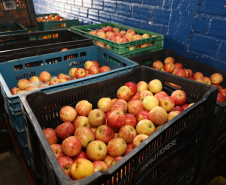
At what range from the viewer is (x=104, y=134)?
1424 millimetres

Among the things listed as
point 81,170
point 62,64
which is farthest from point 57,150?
point 62,64

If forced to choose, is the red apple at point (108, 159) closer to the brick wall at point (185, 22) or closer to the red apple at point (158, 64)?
the red apple at point (158, 64)

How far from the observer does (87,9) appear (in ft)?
14.7

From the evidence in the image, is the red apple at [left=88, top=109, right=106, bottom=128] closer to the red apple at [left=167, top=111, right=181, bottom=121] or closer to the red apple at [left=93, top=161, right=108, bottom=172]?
the red apple at [left=93, top=161, right=108, bottom=172]

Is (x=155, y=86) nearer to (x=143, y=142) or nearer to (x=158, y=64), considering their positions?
(x=158, y=64)

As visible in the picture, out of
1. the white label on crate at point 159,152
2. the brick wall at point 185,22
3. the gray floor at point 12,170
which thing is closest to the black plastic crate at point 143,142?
the white label on crate at point 159,152

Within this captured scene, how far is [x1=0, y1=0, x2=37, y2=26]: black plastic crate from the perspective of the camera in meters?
3.59

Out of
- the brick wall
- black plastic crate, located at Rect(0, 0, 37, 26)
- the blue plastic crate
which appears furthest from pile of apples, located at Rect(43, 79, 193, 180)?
black plastic crate, located at Rect(0, 0, 37, 26)

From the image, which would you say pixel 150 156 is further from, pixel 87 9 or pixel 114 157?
pixel 87 9

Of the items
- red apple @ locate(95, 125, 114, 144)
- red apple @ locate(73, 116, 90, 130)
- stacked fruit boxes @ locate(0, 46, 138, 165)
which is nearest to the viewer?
red apple @ locate(95, 125, 114, 144)

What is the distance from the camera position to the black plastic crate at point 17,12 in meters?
3.59

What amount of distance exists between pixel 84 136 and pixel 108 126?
0.21 meters

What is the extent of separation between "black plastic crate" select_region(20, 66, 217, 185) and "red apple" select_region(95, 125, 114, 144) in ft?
1.09

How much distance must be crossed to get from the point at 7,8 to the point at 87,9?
1666 mm
